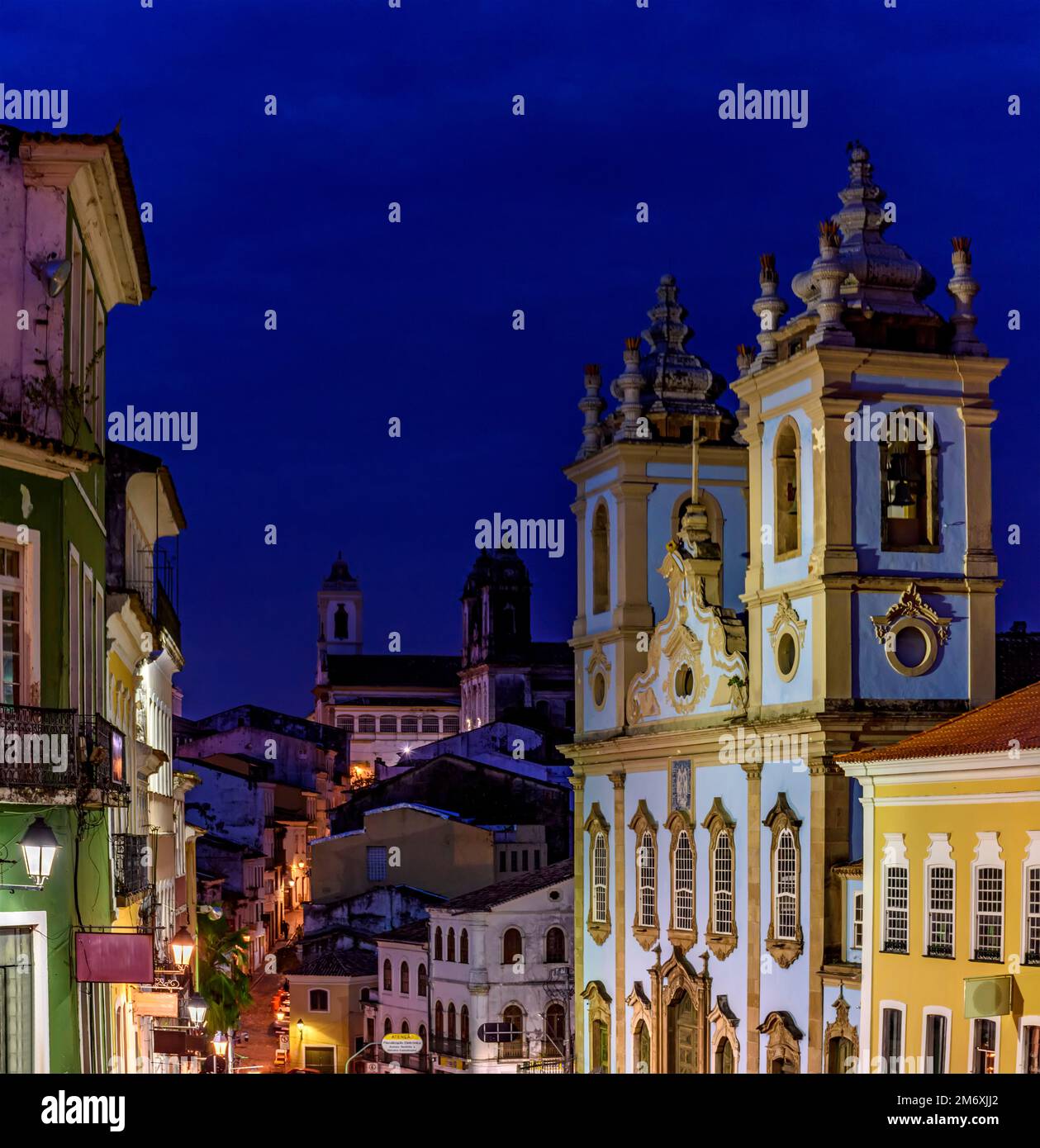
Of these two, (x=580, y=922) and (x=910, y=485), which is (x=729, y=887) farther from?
(x=580, y=922)

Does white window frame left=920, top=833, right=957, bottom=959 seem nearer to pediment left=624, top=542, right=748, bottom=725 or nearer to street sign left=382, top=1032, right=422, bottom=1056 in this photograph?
pediment left=624, top=542, right=748, bottom=725

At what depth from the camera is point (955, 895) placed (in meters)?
30.1

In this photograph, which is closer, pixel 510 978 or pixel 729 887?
pixel 729 887

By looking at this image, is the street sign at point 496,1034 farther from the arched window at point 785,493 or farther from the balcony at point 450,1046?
the arched window at point 785,493

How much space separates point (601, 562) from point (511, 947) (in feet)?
42.7

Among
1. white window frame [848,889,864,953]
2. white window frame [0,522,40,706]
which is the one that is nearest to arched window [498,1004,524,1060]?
white window frame [848,889,864,953]

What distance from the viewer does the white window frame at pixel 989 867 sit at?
2886 centimetres

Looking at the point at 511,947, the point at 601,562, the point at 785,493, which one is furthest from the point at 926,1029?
the point at 511,947

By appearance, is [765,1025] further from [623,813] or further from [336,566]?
[336,566]

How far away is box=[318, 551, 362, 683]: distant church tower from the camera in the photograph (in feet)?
595

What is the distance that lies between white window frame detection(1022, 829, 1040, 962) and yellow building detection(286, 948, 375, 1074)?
39447 mm

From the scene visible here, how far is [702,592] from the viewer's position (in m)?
44.7

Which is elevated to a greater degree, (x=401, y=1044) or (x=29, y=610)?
(x=29, y=610)
